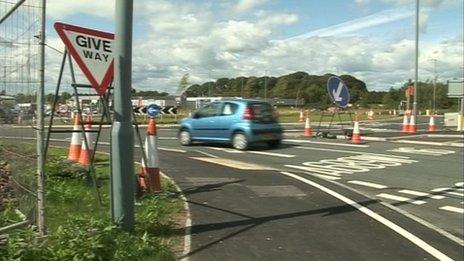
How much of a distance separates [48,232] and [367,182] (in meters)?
8.10

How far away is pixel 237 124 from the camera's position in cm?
1938

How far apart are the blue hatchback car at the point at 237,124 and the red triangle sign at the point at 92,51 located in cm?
1215

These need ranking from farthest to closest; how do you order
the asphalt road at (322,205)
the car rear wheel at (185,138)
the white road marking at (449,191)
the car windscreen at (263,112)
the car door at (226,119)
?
the car rear wheel at (185,138) → the car door at (226,119) → the car windscreen at (263,112) → the white road marking at (449,191) → the asphalt road at (322,205)

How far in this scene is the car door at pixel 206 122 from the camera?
2036cm

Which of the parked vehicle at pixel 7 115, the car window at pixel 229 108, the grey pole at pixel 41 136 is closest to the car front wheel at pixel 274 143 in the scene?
the car window at pixel 229 108

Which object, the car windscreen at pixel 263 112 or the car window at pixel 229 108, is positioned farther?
the car window at pixel 229 108

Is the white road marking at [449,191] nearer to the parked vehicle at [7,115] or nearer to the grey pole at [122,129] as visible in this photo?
the grey pole at [122,129]

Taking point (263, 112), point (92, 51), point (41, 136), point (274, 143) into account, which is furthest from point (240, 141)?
point (41, 136)

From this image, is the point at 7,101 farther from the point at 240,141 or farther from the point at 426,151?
the point at 426,151

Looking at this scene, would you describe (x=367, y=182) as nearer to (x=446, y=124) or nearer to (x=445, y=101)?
(x=446, y=124)

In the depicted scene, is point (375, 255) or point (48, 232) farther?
point (375, 255)

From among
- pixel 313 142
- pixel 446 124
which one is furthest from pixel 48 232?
pixel 446 124

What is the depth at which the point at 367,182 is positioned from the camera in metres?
12.8

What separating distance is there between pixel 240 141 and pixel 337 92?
5701 mm
